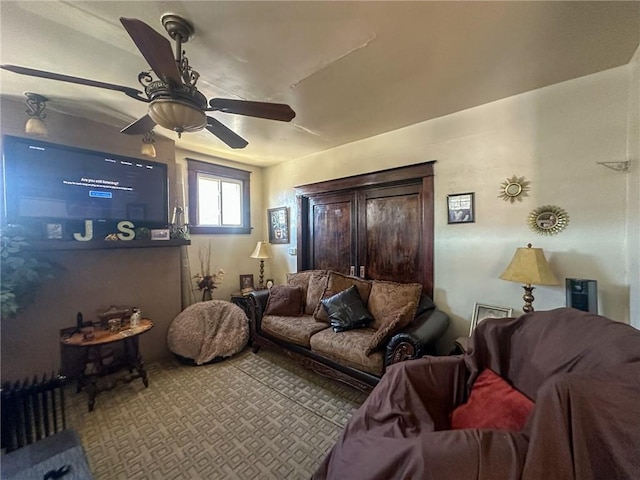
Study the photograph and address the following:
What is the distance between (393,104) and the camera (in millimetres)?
2369

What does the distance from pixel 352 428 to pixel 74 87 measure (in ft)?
10.4

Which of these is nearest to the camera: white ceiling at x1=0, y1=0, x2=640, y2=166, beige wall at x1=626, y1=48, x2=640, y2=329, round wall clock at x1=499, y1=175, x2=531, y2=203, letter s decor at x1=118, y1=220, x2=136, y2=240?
white ceiling at x1=0, y1=0, x2=640, y2=166

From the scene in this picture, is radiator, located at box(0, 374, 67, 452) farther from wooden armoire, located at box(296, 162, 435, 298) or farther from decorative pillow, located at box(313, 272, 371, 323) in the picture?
wooden armoire, located at box(296, 162, 435, 298)

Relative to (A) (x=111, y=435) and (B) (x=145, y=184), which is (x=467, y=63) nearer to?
(B) (x=145, y=184)

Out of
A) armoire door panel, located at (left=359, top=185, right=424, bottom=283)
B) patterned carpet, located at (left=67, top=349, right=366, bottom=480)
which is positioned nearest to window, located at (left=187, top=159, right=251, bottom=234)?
patterned carpet, located at (left=67, top=349, right=366, bottom=480)

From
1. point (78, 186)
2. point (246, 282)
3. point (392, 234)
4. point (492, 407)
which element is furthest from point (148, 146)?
point (492, 407)

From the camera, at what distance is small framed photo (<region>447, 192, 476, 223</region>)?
247cm

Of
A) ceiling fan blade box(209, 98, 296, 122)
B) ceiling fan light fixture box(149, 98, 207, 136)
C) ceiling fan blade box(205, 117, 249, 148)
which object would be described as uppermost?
ceiling fan blade box(209, 98, 296, 122)

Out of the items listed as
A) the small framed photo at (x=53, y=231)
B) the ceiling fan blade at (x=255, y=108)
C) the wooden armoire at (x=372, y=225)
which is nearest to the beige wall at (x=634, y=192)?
the wooden armoire at (x=372, y=225)

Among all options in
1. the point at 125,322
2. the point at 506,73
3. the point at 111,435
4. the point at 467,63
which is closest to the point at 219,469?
the point at 111,435

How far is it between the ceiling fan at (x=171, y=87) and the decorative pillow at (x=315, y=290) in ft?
6.82

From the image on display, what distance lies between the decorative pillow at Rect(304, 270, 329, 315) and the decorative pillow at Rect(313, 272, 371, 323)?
0.23 ft

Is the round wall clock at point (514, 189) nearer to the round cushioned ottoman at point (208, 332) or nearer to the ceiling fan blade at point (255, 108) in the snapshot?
the ceiling fan blade at point (255, 108)

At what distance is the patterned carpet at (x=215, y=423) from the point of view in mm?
1628
